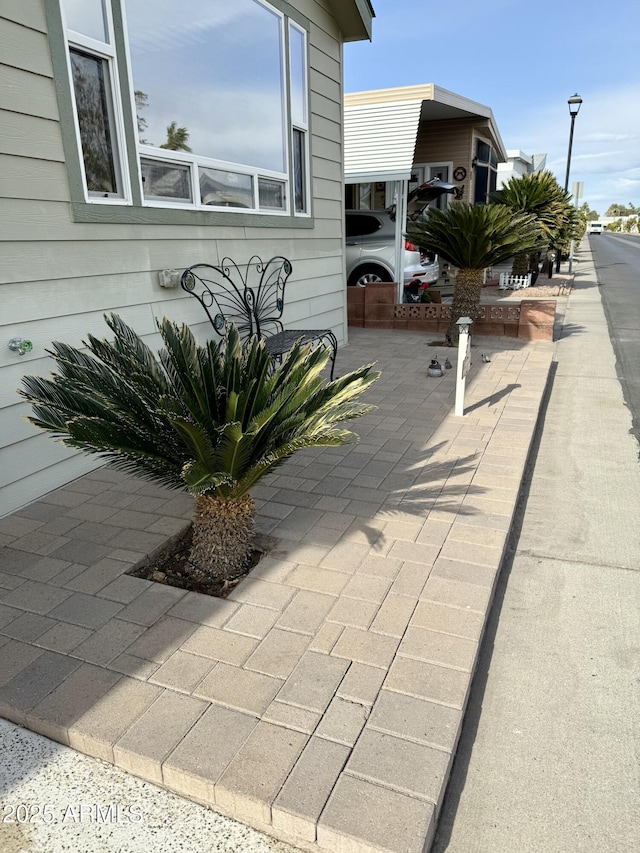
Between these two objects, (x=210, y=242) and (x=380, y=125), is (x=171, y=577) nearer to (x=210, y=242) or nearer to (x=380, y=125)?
(x=210, y=242)

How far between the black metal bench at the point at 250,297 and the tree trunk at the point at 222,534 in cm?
211

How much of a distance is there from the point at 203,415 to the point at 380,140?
10.5 metres

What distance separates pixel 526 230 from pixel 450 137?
920cm

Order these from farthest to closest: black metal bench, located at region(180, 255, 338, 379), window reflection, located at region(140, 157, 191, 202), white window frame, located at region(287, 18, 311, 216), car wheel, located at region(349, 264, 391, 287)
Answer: car wheel, located at region(349, 264, 391, 287) → white window frame, located at region(287, 18, 311, 216) → black metal bench, located at region(180, 255, 338, 379) → window reflection, located at region(140, 157, 191, 202)

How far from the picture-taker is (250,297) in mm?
5996

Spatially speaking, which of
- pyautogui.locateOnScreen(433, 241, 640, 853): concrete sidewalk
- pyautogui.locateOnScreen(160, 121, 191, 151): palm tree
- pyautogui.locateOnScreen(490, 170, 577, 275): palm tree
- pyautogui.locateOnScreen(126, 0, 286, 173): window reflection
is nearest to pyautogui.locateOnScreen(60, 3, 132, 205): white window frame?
pyautogui.locateOnScreen(126, 0, 286, 173): window reflection

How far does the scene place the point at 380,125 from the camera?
11.8 meters

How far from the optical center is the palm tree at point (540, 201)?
50.3 feet

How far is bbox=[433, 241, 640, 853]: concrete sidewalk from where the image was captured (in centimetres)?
185

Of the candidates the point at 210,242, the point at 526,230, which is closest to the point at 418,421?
the point at 210,242

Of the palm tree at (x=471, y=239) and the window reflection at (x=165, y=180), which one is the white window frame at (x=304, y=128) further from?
the palm tree at (x=471, y=239)

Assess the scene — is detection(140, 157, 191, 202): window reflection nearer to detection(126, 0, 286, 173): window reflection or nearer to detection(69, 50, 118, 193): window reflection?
detection(126, 0, 286, 173): window reflection

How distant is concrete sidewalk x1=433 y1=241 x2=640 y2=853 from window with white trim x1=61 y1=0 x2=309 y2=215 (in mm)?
3637

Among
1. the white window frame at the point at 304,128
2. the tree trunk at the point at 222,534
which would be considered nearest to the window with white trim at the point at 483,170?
the white window frame at the point at 304,128
